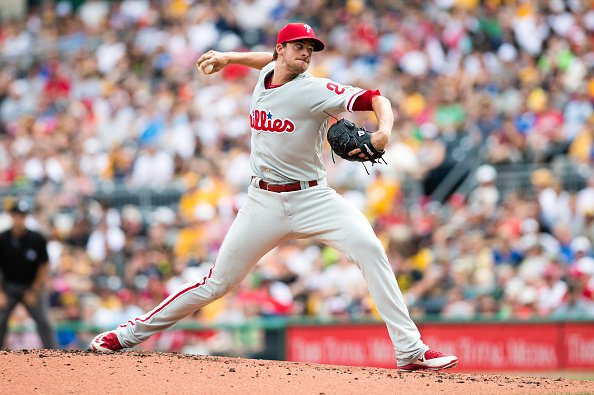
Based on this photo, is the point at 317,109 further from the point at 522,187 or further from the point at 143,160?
the point at 143,160

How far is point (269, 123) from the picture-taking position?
6.97 m

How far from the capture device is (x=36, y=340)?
1316 cm

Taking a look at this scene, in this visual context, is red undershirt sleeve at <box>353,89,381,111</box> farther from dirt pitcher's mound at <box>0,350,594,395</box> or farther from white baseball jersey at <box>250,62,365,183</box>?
dirt pitcher's mound at <box>0,350,594,395</box>

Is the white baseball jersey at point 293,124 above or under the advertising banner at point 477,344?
above

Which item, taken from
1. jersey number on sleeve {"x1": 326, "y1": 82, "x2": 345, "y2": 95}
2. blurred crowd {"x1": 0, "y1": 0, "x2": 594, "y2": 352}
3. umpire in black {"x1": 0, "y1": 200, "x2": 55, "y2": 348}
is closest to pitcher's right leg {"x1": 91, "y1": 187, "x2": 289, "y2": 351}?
jersey number on sleeve {"x1": 326, "y1": 82, "x2": 345, "y2": 95}

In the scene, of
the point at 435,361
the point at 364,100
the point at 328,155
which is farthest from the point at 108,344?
the point at 328,155

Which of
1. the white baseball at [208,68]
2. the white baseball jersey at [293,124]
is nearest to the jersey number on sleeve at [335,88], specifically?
the white baseball jersey at [293,124]

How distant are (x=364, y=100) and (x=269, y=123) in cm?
66

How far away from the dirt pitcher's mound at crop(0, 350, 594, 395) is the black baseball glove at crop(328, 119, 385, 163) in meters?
1.36

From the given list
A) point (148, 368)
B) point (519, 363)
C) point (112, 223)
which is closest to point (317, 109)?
point (148, 368)

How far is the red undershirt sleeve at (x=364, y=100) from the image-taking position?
6.63 meters

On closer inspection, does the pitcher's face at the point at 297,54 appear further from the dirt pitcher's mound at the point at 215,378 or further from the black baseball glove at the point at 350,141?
the dirt pitcher's mound at the point at 215,378

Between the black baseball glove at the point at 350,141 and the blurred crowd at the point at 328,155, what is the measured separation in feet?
21.4

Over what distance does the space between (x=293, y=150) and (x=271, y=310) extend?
6703mm
